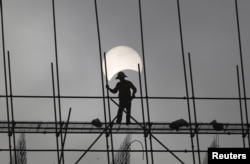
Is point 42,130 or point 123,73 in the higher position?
point 123,73

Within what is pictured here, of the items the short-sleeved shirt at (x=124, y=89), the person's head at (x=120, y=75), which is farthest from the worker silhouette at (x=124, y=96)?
the person's head at (x=120, y=75)

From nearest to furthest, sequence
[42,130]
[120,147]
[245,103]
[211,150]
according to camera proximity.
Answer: [211,150], [245,103], [42,130], [120,147]

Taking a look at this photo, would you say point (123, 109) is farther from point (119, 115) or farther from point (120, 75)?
point (120, 75)

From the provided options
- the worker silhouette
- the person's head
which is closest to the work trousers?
the worker silhouette

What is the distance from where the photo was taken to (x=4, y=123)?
22.0 m

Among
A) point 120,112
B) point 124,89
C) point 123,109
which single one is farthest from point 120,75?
point 120,112

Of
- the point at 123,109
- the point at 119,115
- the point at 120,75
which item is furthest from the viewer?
the point at 120,75

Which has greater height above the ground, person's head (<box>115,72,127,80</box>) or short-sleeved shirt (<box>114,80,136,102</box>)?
person's head (<box>115,72,127,80</box>)

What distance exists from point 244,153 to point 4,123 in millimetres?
6813

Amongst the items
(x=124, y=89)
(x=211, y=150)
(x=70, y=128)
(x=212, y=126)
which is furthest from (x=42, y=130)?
(x=211, y=150)

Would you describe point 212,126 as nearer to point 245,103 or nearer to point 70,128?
point 245,103

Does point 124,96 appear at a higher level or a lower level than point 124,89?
lower

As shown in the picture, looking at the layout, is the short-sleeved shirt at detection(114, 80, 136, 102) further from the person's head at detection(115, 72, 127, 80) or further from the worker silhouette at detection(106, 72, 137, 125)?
the person's head at detection(115, 72, 127, 80)

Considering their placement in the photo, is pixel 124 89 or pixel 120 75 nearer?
pixel 124 89
